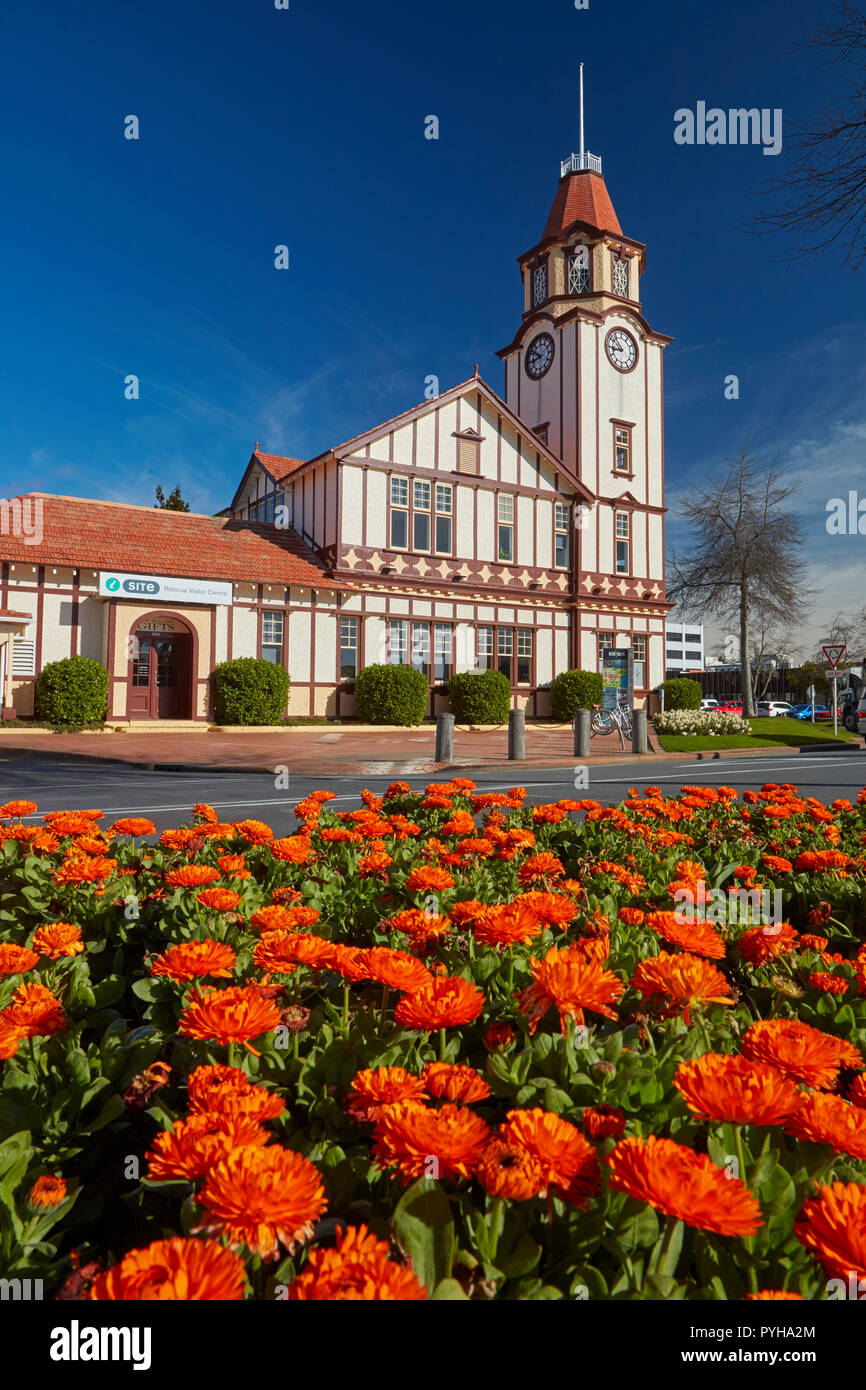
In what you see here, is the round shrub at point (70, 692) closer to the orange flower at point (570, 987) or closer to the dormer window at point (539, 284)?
the orange flower at point (570, 987)

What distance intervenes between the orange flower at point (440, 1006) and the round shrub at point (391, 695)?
924 inches

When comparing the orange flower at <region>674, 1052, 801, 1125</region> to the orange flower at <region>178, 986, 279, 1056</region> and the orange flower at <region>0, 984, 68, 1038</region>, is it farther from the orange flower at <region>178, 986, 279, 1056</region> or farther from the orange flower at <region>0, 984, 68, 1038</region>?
the orange flower at <region>0, 984, 68, 1038</region>

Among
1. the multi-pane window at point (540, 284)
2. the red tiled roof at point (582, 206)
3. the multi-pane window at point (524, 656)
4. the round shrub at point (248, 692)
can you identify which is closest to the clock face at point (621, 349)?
the multi-pane window at point (540, 284)

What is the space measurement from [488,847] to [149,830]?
1.31 m

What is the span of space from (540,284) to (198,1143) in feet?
124

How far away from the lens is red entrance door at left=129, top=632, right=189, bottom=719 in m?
23.2

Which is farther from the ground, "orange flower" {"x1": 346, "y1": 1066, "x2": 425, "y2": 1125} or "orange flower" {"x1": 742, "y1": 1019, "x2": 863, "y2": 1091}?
"orange flower" {"x1": 742, "y1": 1019, "x2": 863, "y2": 1091}

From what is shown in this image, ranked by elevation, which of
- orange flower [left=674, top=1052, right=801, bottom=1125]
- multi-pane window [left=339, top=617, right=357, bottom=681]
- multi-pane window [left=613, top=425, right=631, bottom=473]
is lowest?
orange flower [left=674, top=1052, right=801, bottom=1125]

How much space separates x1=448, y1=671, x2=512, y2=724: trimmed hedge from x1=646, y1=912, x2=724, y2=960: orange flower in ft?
80.8

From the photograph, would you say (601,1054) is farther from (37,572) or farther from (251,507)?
(251,507)

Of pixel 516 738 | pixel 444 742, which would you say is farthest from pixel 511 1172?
pixel 516 738

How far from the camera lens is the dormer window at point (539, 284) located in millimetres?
33500

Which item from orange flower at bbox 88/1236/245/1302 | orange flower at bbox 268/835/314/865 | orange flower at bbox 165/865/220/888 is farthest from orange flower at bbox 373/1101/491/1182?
orange flower at bbox 268/835/314/865

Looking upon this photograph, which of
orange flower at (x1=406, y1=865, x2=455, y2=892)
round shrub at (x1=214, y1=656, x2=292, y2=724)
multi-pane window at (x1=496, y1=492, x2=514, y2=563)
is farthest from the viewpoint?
multi-pane window at (x1=496, y1=492, x2=514, y2=563)
